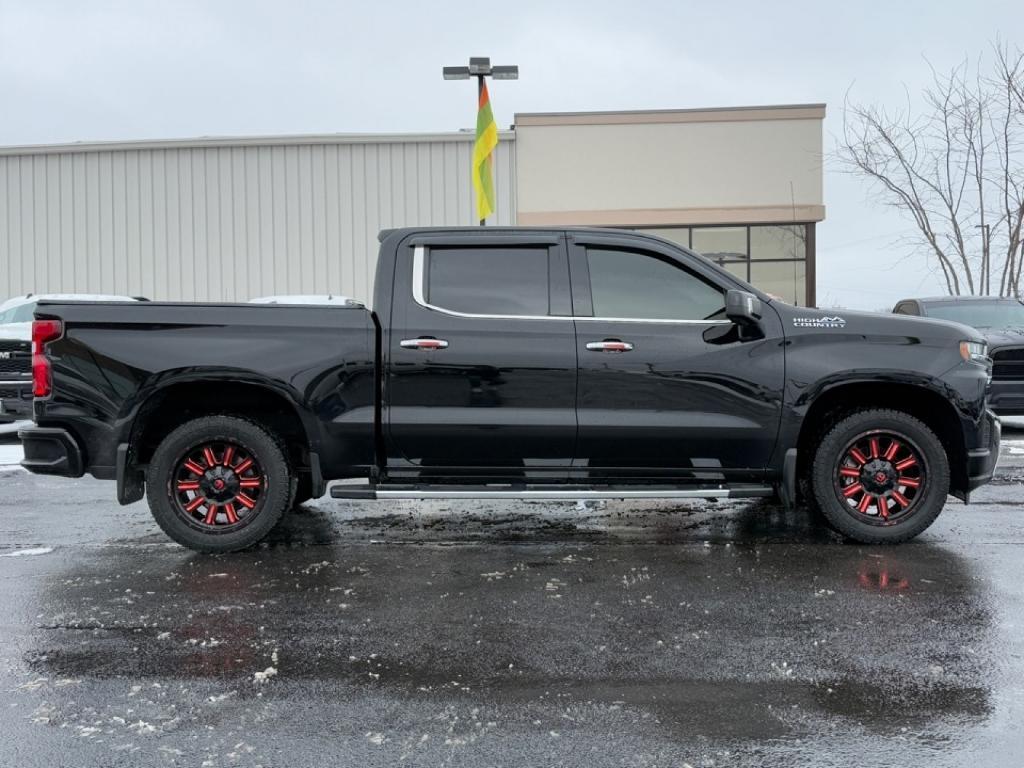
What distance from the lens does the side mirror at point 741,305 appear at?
18.9ft

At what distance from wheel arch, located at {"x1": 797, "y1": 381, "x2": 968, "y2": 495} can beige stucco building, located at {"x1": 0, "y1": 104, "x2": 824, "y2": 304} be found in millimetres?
16889

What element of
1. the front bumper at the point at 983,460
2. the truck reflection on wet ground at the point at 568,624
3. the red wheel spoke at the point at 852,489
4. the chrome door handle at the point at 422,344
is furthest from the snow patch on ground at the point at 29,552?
the front bumper at the point at 983,460

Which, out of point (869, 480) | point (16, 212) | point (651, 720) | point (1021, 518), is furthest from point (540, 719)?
point (16, 212)

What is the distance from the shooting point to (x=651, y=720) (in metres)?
3.39

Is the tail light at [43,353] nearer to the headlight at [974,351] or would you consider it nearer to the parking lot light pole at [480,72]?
the headlight at [974,351]

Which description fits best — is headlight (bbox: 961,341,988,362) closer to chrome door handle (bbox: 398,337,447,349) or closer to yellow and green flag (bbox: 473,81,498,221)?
chrome door handle (bbox: 398,337,447,349)

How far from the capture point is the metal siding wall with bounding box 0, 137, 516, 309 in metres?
23.1

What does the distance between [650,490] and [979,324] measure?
8847mm

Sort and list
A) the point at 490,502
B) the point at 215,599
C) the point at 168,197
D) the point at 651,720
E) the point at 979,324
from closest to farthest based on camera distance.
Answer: the point at 651,720
the point at 215,599
the point at 490,502
the point at 979,324
the point at 168,197

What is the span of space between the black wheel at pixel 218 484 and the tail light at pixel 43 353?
0.77 meters

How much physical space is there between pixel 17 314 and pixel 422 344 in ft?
34.2

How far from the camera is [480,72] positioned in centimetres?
1608

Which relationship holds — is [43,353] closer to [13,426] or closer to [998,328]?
[13,426]

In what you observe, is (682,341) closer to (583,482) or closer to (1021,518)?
(583,482)
